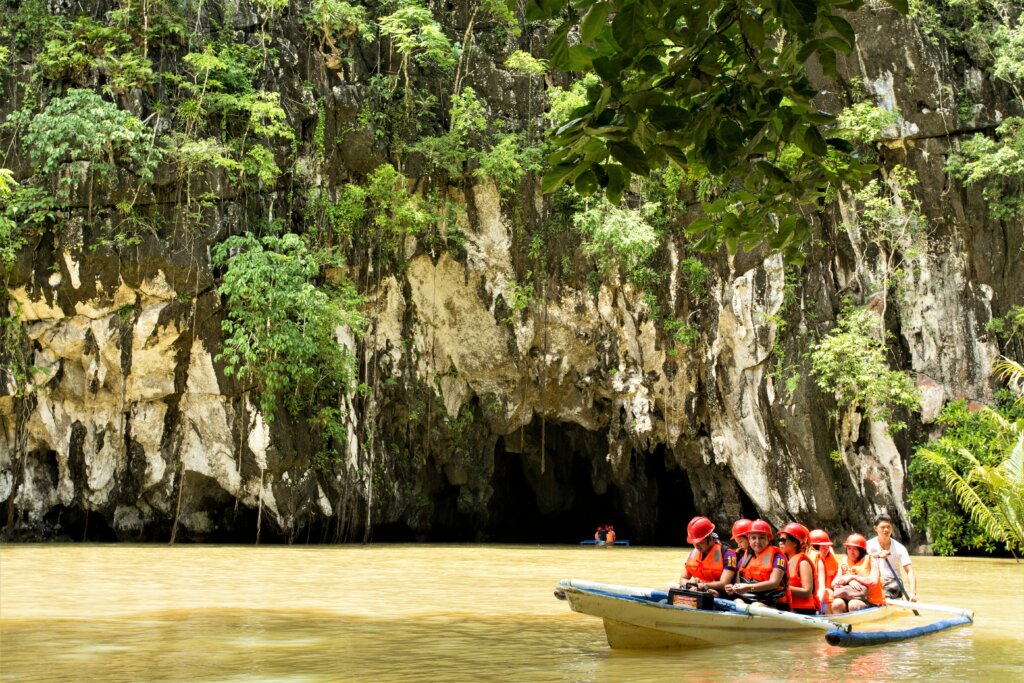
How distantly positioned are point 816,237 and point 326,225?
8.25m

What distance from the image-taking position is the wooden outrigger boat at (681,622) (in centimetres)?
526

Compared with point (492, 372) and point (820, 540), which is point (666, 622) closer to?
point (820, 540)

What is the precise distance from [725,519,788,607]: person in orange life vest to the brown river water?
1.28ft

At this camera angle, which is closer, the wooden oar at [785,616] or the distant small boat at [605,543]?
the wooden oar at [785,616]

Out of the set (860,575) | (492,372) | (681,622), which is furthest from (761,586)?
(492,372)

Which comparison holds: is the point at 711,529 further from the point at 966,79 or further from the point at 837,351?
the point at 966,79

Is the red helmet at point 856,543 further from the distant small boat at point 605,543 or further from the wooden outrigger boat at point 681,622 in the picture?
the distant small boat at point 605,543

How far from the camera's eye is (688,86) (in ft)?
7.81

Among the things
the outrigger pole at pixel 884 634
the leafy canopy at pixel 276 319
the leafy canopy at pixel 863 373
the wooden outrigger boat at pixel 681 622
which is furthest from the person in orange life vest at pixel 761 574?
the leafy canopy at pixel 276 319

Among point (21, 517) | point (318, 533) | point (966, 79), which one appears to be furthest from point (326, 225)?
point (966, 79)

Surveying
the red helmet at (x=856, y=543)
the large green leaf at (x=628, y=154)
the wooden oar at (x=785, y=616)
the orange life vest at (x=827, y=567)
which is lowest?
the wooden oar at (x=785, y=616)

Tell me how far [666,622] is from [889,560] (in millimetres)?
3069

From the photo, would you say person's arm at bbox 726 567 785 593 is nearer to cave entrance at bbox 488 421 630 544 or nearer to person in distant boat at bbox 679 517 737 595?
person in distant boat at bbox 679 517 737 595

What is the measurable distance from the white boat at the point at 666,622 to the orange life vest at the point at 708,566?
1.65 feet
